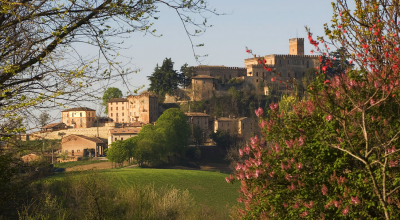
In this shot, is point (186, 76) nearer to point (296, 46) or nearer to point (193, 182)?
point (296, 46)

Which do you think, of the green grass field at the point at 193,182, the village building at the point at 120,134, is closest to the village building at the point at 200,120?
the village building at the point at 120,134

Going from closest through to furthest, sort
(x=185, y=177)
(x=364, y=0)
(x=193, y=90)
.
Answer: (x=364, y=0), (x=185, y=177), (x=193, y=90)

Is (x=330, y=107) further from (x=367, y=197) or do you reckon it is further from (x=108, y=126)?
(x=108, y=126)

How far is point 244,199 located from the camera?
8.35m

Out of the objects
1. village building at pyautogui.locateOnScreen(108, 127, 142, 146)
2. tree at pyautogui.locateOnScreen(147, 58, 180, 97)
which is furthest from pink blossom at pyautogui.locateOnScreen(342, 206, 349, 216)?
tree at pyautogui.locateOnScreen(147, 58, 180, 97)

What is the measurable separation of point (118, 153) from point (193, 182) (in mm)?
12449

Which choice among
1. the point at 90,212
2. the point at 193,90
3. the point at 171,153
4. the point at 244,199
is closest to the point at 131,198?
the point at 90,212

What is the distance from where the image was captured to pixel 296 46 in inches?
3366

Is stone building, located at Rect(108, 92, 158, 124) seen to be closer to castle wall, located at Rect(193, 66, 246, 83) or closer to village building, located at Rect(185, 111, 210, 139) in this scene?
village building, located at Rect(185, 111, 210, 139)

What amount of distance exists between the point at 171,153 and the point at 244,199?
161ft

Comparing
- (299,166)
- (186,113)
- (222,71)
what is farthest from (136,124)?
(299,166)

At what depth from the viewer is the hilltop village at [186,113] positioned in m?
59.7

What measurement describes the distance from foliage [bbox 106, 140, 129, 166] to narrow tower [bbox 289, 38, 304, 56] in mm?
44434

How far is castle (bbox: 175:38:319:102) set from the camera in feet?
239
